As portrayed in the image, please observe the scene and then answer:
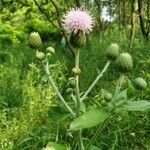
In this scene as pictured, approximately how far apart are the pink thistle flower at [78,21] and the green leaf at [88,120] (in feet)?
1.60

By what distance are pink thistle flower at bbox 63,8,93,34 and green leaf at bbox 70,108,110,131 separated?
0.49 m


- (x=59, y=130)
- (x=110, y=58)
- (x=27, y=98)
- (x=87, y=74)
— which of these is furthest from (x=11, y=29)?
(x=110, y=58)

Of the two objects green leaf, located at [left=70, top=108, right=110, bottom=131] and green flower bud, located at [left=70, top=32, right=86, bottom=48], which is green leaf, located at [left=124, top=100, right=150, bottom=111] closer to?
green leaf, located at [left=70, top=108, right=110, bottom=131]

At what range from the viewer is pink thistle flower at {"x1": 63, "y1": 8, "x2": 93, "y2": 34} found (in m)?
2.47

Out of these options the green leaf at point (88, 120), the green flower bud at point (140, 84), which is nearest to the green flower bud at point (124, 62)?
the green flower bud at point (140, 84)

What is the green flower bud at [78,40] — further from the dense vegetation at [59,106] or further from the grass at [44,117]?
the grass at [44,117]

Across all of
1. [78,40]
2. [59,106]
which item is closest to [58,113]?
[59,106]

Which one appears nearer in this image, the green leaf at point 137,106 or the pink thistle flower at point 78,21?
the green leaf at point 137,106

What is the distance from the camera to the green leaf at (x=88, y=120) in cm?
208

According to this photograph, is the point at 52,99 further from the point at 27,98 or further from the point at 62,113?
the point at 62,113

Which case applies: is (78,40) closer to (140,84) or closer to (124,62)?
(124,62)

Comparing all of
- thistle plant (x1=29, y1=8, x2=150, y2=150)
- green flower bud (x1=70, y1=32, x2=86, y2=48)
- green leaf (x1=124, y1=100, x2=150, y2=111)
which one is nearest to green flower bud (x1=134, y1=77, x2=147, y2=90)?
thistle plant (x1=29, y1=8, x2=150, y2=150)

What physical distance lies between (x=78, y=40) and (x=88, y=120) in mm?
454

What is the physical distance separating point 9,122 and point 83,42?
255 cm
